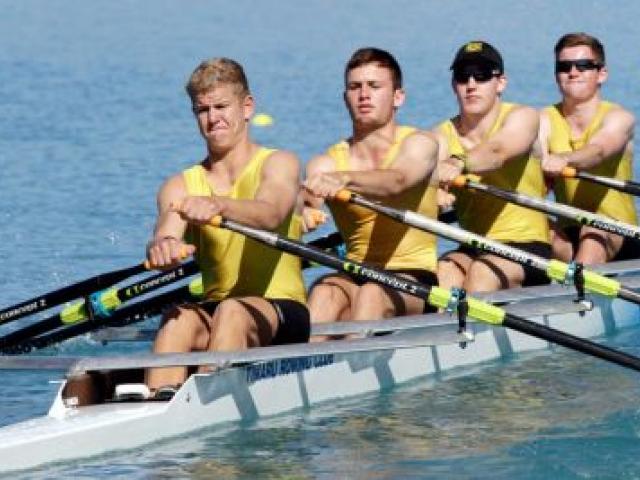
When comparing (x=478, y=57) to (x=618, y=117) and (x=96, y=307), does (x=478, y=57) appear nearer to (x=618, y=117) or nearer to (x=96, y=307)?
(x=618, y=117)

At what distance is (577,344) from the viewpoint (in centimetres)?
874

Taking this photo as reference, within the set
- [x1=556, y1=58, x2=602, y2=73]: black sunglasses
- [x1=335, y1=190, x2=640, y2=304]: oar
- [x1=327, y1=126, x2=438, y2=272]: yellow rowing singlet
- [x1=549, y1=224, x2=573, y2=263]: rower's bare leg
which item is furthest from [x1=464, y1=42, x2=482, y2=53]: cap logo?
[x1=335, y1=190, x2=640, y2=304]: oar

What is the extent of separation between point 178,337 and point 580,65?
13.4 feet

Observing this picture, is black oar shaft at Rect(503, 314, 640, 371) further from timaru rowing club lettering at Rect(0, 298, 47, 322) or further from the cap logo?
the cap logo

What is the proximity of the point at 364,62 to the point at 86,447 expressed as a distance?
8.73 ft

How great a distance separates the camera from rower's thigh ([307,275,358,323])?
9.87m

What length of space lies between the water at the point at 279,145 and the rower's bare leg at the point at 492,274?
41cm

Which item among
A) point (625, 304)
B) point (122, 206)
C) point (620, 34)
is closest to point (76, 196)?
point (122, 206)

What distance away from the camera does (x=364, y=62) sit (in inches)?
390

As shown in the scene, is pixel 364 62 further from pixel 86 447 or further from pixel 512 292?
pixel 86 447

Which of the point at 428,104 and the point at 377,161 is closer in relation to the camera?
the point at 377,161

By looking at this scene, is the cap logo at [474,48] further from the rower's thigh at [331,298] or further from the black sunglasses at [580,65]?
the rower's thigh at [331,298]

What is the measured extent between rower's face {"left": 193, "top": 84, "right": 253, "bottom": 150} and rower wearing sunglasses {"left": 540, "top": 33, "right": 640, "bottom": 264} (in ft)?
10.5

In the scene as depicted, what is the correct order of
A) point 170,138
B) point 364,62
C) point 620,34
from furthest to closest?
point 620,34 → point 170,138 → point 364,62
